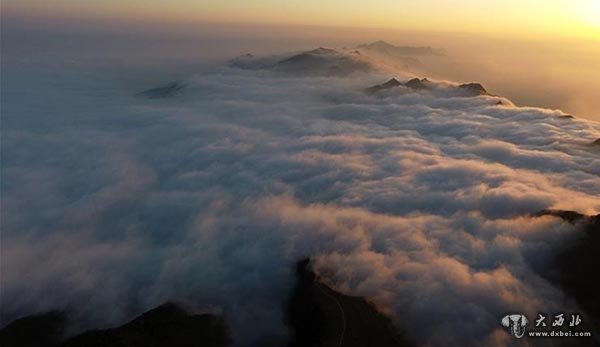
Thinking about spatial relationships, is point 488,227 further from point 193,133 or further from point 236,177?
point 193,133

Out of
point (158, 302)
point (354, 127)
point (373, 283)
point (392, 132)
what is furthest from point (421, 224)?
point (354, 127)

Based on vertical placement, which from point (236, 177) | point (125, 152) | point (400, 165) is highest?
point (400, 165)

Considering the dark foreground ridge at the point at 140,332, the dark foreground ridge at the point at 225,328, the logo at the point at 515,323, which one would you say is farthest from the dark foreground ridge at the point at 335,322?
the logo at the point at 515,323

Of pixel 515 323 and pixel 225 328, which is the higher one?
pixel 515 323

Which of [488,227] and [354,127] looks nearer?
[488,227]

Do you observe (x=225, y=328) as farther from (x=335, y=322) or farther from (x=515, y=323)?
(x=515, y=323)

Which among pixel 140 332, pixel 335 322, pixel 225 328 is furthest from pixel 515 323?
pixel 140 332

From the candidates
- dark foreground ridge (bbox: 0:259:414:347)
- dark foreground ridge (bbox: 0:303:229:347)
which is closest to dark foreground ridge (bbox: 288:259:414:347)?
dark foreground ridge (bbox: 0:259:414:347)

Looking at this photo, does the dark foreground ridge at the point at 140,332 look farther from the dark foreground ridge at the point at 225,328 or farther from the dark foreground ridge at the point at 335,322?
the dark foreground ridge at the point at 335,322
